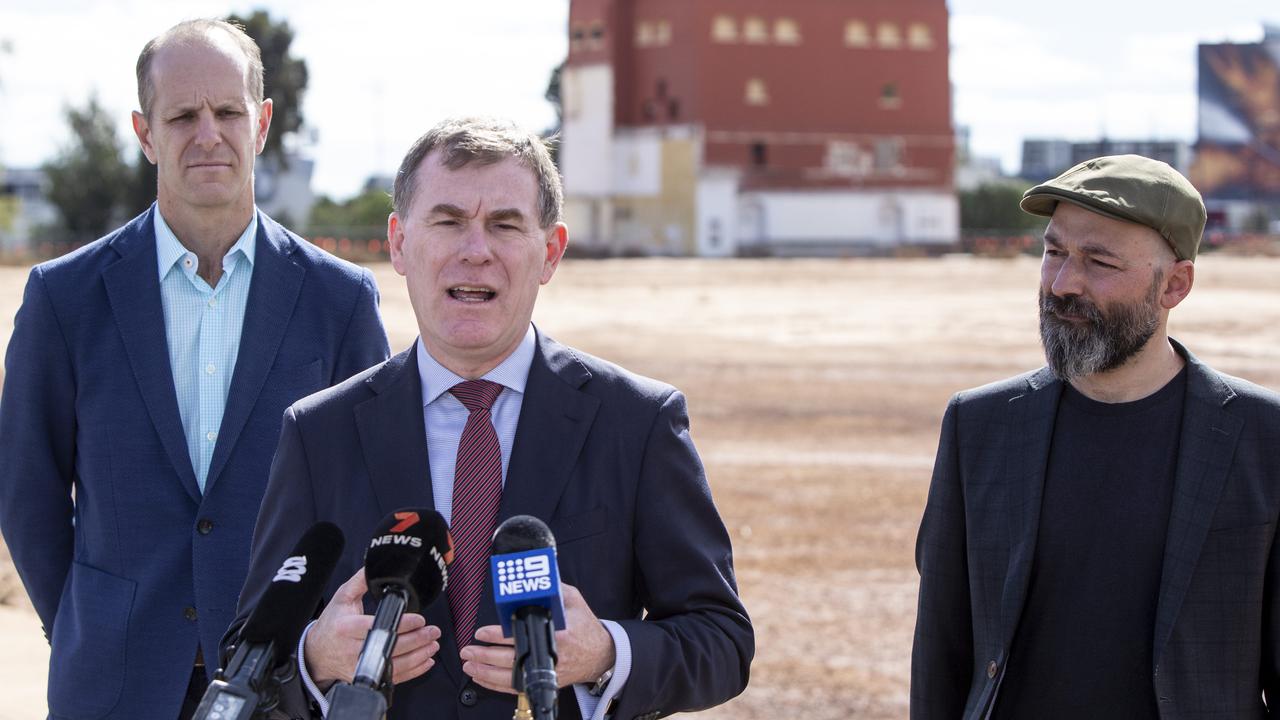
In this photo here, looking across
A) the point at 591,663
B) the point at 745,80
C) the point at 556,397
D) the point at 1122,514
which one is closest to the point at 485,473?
the point at 556,397

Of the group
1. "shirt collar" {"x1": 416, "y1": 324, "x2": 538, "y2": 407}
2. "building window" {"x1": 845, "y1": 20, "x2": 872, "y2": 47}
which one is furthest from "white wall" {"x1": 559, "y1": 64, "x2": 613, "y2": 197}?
"shirt collar" {"x1": 416, "y1": 324, "x2": 538, "y2": 407}

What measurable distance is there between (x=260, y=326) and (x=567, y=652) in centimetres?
154

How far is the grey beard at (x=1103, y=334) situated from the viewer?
331 cm

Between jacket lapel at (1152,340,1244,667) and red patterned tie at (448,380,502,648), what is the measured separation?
1433mm

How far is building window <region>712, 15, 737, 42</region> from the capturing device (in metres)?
65.3

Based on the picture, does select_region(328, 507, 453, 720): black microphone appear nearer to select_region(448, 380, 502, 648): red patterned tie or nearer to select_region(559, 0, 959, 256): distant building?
select_region(448, 380, 502, 648): red patterned tie

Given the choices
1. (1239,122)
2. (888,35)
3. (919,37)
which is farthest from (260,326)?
(1239,122)

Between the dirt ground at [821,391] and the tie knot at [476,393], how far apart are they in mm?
3481

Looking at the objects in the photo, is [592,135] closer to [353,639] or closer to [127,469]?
[127,469]

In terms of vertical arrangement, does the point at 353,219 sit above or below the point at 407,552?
below

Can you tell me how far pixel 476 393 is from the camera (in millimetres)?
2885

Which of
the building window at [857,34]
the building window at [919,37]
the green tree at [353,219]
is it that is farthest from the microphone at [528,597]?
the building window at [919,37]

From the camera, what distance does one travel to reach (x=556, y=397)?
288cm

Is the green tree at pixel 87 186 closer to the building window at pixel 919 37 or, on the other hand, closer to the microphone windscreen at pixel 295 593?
the building window at pixel 919 37
